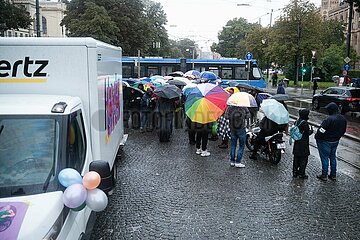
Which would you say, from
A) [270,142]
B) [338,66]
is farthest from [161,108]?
[338,66]

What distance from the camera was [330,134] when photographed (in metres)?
8.18

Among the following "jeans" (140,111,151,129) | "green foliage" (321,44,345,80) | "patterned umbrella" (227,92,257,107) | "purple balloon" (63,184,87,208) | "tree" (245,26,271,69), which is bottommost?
"jeans" (140,111,151,129)

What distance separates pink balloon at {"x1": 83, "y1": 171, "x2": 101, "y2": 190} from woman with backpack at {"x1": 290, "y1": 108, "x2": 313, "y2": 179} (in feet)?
18.6

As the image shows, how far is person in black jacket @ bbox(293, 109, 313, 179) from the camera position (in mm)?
8250

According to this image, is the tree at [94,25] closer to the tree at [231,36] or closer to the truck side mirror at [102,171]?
the truck side mirror at [102,171]

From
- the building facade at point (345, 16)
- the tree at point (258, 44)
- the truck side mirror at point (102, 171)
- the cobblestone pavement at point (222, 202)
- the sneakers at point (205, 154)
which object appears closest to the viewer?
the truck side mirror at point (102, 171)

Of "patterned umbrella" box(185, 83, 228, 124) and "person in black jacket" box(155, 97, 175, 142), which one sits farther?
"person in black jacket" box(155, 97, 175, 142)

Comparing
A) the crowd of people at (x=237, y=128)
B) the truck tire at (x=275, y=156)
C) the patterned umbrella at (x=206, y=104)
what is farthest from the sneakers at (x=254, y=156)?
the patterned umbrella at (x=206, y=104)

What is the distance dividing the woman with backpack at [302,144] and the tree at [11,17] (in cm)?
2749

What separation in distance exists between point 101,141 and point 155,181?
127 inches

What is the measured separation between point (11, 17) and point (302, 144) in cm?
2902

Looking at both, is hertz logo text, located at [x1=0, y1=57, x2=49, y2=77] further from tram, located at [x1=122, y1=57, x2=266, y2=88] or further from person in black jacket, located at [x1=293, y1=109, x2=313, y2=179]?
tram, located at [x1=122, y1=57, x2=266, y2=88]

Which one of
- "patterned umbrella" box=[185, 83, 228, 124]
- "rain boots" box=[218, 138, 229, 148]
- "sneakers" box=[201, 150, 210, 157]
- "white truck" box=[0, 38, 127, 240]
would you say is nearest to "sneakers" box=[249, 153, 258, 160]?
"sneakers" box=[201, 150, 210, 157]

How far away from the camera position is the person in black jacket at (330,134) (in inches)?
319
